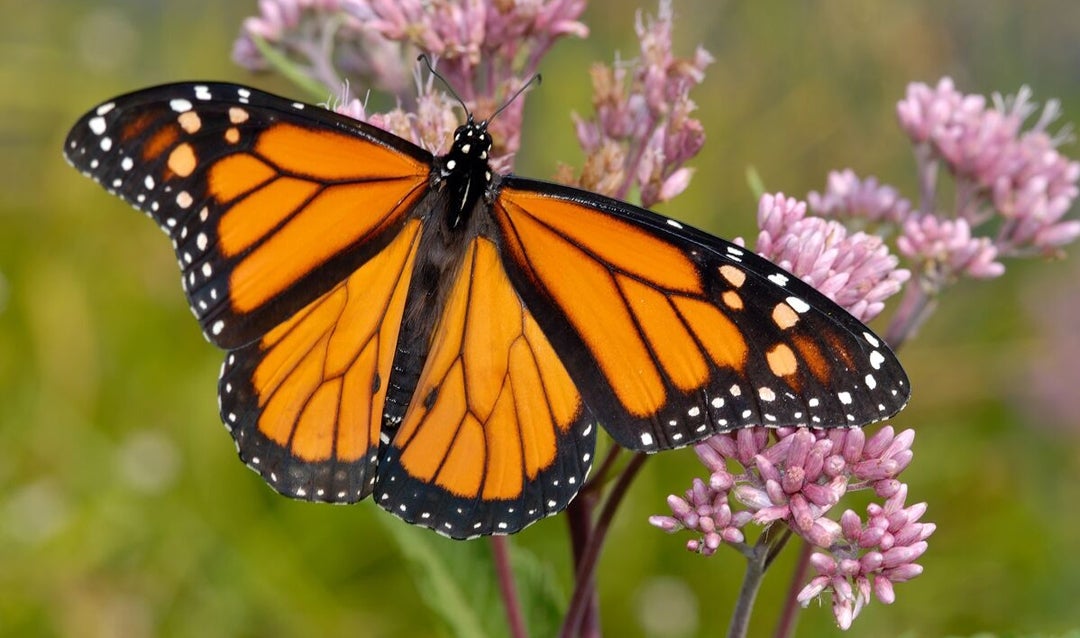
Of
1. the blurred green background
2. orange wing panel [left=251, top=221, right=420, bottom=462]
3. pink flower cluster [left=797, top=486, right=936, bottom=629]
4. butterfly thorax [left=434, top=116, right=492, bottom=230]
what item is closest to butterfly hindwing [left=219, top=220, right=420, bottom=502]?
orange wing panel [left=251, top=221, right=420, bottom=462]

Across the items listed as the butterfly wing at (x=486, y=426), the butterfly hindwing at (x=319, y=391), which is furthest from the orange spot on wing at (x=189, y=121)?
the butterfly wing at (x=486, y=426)

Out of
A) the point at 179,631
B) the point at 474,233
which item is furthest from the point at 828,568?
the point at 179,631

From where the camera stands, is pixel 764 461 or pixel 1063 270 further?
pixel 1063 270

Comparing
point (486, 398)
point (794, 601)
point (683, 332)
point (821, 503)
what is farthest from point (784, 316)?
point (794, 601)

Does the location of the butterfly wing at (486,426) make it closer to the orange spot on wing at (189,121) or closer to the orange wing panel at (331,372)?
the orange wing panel at (331,372)

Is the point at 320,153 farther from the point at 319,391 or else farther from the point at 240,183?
the point at 319,391

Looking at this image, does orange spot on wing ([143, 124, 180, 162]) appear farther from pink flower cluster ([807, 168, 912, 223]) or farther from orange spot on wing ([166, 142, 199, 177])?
pink flower cluster ([807, 168, 912, 223])

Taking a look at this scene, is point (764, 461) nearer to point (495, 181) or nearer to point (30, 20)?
point (495, 181)
